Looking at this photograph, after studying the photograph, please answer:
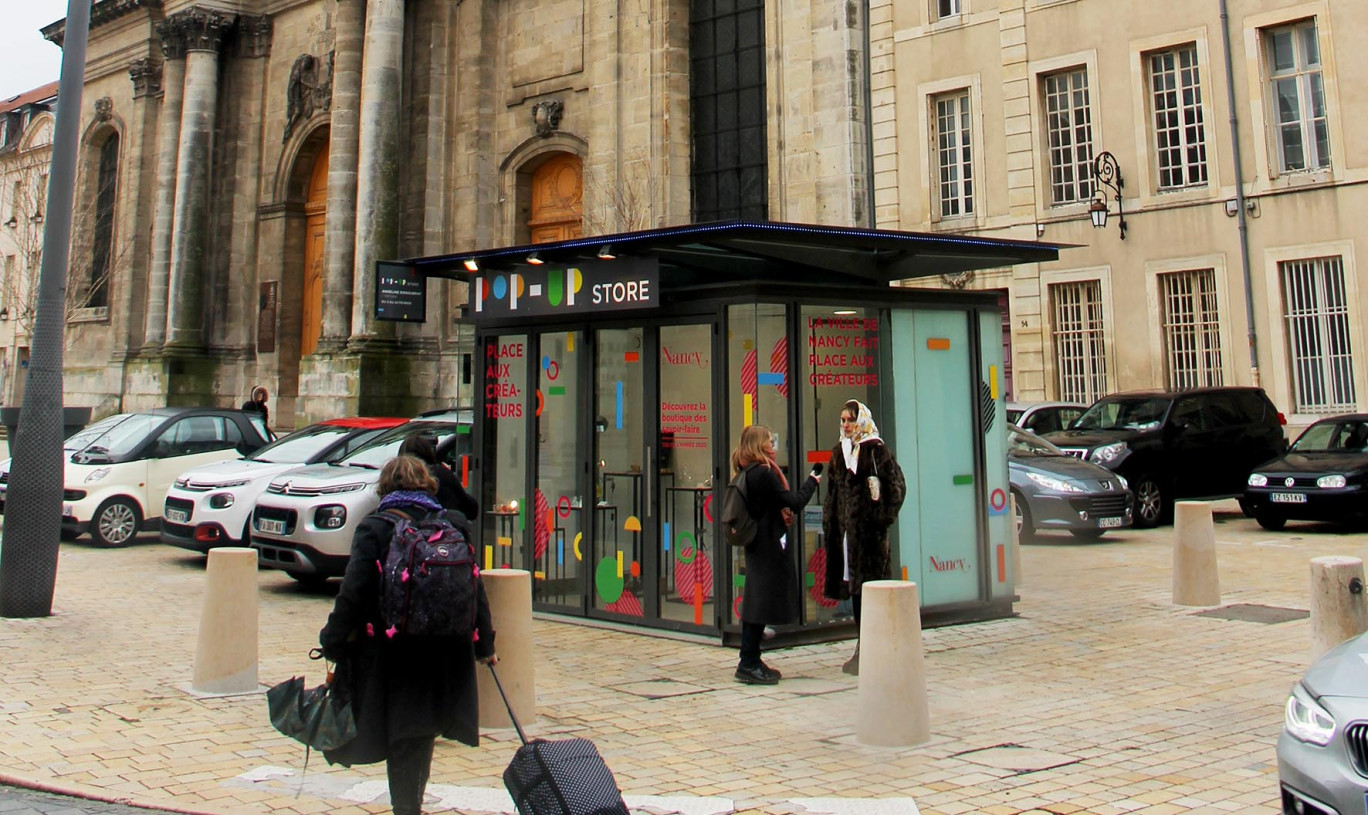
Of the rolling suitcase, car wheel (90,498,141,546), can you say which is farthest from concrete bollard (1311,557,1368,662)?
car wheel (90,498,141,546)

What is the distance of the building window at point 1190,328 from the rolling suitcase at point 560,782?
65.0ft

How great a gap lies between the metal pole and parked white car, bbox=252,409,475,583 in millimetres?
2112

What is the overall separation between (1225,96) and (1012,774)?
19.3 meters

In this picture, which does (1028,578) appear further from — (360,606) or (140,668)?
(360,606)

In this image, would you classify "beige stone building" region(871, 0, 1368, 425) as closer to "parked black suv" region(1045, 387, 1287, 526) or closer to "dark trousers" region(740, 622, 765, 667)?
"parked black suv" region(1045, 387, 1287, 526)

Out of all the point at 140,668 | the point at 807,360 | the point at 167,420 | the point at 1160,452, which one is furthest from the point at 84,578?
the point at 1160,452

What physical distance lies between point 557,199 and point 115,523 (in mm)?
15588

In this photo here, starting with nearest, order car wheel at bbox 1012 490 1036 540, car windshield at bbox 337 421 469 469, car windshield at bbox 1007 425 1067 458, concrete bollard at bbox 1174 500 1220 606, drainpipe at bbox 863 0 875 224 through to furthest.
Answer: concrete bollard at bbox 1174 500 1220 606, car windshield at bbox 337 421 469 469, car wheel at bbox 1012 490 1036 540, car windshield at bbox 1007 425 1067 458, drainpipe at bbox 863 0 875 224

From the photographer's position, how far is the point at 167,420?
1630 centimetres

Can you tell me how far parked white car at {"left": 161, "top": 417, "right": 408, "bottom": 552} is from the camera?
1297 centimetres

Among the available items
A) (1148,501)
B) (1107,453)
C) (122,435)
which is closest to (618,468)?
(122,435)

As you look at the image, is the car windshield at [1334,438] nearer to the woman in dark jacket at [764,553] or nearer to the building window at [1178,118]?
the building window at [1178,118]

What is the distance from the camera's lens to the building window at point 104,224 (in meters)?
40.9

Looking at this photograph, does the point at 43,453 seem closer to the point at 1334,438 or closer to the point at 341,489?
the point at 341,489
